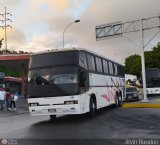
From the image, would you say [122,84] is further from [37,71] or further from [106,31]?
[37,71]

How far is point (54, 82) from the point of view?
18609 millimetres

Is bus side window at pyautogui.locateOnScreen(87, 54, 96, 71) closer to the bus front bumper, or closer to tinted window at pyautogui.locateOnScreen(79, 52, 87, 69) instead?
tinted window at pyautogui.locateOnScreen(79, 52, 87, 69)

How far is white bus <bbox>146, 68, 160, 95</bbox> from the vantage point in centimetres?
5200

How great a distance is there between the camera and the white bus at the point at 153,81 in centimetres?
5200

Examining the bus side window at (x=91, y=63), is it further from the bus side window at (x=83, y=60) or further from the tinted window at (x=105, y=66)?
the tinted window at (x=105, y=66)

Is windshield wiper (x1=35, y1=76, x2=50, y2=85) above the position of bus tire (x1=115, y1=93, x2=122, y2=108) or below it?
above

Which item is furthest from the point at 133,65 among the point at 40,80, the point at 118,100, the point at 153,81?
the point at 40,80

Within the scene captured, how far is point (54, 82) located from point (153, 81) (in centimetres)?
3485

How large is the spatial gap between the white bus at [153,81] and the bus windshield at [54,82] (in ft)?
112

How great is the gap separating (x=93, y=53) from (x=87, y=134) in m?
8.12

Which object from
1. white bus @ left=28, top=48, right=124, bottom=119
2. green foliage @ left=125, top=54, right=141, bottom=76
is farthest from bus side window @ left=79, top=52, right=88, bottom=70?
green foliage @ left=125, top=54, right=141, bottom=76

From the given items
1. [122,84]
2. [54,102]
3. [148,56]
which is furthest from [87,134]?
[148,56]

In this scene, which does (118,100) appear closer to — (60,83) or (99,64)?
(99,64)

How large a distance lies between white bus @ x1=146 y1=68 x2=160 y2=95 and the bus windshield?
3414 cm
